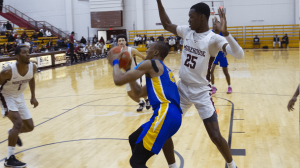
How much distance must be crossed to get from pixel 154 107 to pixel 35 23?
1134 inches

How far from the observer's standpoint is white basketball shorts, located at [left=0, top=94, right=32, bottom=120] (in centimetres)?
424

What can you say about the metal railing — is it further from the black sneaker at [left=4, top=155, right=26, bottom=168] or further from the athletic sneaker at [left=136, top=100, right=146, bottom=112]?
the black sneaker at [left=4, top=155, right=26, bottom=168]

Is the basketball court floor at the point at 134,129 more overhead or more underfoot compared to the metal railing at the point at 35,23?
more underfoot

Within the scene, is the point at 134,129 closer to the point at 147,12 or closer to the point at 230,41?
the point at 230,41

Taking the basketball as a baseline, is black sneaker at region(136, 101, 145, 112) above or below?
below

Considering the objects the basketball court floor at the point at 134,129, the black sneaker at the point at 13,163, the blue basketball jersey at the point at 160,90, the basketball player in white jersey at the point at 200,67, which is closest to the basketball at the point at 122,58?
the blue basketball jersey at the point at 160,90

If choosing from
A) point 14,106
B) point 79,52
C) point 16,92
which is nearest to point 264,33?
point 79,52

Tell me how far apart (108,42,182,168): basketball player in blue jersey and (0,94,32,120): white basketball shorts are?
7.60ft

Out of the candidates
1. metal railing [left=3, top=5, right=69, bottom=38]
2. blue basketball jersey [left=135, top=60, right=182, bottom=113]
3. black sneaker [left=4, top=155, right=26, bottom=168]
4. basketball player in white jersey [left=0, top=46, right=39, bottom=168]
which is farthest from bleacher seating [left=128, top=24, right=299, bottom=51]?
blue basketball jersey [left=135, top=60, right=182, bottom=113]

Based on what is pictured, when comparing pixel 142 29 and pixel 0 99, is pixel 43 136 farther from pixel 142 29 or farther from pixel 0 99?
pixel 142 29

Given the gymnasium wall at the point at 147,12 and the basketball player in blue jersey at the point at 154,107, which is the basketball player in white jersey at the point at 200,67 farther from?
the gymnasium wall at the point at 147,12

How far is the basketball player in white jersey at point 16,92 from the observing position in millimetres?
4113

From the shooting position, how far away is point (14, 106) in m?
4.28

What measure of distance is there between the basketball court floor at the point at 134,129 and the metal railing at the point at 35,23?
69.2 ft
